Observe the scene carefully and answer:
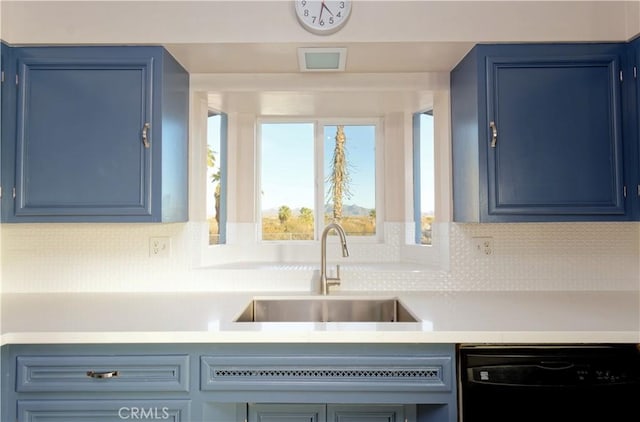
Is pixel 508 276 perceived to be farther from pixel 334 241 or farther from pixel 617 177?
pixel 334 241

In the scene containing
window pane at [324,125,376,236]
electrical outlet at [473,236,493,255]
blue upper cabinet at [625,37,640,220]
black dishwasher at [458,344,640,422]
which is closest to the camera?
black dishwasher at [458,344,640,422]

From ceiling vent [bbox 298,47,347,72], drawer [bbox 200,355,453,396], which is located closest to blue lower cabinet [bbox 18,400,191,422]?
drawer [bbox 200,355,453,396]

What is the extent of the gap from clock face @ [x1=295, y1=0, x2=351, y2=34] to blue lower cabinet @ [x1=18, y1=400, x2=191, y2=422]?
150 cm

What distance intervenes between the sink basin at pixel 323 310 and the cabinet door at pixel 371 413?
478 mm

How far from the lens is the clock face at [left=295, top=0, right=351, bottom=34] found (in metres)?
1.60

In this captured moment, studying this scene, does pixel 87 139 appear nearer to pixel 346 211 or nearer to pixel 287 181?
pixel 287 181

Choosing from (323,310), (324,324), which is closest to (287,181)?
(323,310)

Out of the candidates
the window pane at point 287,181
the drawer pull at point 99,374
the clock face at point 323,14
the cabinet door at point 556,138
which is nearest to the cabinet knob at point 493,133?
the cabinet door at point 556,138

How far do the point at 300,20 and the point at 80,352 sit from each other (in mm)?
1495

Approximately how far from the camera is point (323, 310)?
184 cm

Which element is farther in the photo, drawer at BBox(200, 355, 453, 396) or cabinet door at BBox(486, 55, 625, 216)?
cabinet door at BBox(486, 55, 625, 216)

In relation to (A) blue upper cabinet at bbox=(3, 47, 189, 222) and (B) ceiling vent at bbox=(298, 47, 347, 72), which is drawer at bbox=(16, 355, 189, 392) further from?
(B) ceiling vent at bbox=(298, 47, 347, 72)

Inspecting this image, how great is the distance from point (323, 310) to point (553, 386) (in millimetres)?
957

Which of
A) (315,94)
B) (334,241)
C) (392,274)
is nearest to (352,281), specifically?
(392,274)
